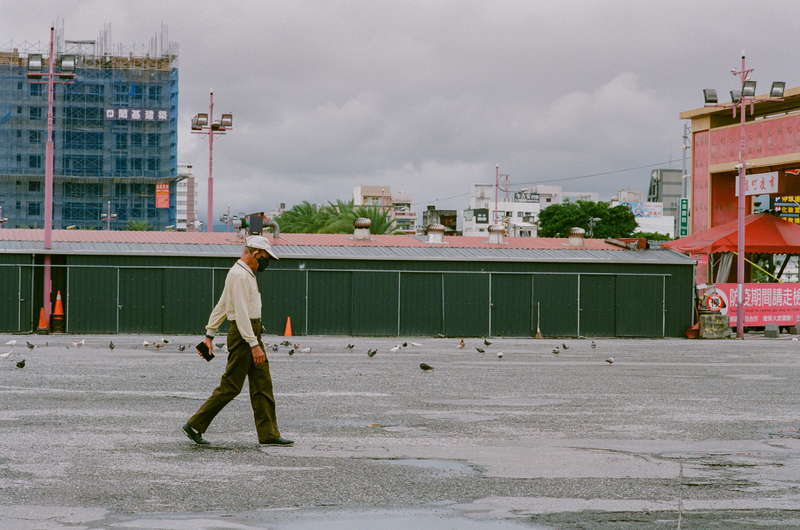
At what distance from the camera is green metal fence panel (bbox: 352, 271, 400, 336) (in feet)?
100

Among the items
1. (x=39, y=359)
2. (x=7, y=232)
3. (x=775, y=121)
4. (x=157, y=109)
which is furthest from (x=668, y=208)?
(x=39, y=359)

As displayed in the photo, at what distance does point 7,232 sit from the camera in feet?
112

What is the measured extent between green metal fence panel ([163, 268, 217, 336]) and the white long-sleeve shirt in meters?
21.0

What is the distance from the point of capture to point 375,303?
30672mm

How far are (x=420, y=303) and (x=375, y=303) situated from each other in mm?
1569

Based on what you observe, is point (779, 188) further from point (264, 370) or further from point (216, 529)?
point (216, 529)

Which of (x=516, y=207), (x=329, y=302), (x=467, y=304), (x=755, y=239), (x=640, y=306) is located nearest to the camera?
(x=329, y=302)

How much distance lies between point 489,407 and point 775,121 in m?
30.0

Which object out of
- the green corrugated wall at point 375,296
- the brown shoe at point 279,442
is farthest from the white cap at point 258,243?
the green corrugated wall at point 375,296

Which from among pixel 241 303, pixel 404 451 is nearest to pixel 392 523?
pixel 404 451

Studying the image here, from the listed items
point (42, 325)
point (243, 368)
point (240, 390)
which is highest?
point (243, 368)

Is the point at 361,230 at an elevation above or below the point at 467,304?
above

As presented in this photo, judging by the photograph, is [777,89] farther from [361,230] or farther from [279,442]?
[279,442]

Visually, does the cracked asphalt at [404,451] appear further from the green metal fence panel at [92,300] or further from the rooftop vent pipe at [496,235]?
the rooftop vent pipe at [496,235]
